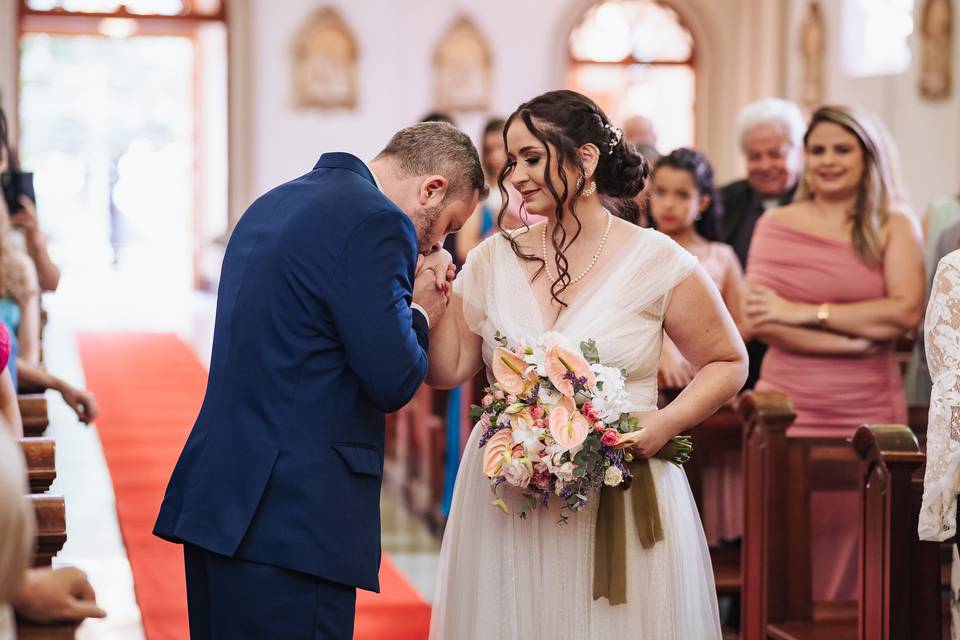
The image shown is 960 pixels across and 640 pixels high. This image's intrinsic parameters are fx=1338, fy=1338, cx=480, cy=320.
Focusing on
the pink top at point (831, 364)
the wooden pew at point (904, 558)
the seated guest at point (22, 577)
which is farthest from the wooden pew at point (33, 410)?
the pink top at point (831, 364)

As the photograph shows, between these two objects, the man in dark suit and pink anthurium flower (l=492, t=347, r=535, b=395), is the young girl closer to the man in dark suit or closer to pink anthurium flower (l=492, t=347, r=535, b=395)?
the man in dark suit

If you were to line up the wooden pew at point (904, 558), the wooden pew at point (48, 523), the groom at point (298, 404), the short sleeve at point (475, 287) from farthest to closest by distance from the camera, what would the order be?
the wooden pew at point (904, 558) < the short sleeve at point (475, 287) < the groom at point (298, 404) < the wooden pew at point (48, 523)

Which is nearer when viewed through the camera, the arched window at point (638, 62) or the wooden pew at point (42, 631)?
the wooden pew at point (42, 631)

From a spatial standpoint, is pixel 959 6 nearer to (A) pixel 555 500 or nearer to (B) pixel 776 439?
(B) pixel 776 439

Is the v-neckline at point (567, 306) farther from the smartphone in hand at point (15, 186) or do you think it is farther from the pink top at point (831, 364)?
the smartphone in hand at point (15, 186)

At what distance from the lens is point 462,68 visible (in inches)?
607

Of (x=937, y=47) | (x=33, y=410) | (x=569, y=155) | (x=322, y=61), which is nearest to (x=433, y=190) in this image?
(x=569, y=155)

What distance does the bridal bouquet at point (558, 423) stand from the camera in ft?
9.93

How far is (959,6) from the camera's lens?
36.4 feet

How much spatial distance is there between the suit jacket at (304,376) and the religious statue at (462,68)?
1272 cm

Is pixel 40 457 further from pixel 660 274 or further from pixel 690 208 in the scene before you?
pixel 690 208

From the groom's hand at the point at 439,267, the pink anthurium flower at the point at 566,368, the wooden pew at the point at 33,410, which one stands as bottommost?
the wooden pew at the point at 33,410

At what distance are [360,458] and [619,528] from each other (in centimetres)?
67

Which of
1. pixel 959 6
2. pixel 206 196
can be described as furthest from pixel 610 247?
pixel 206 196
